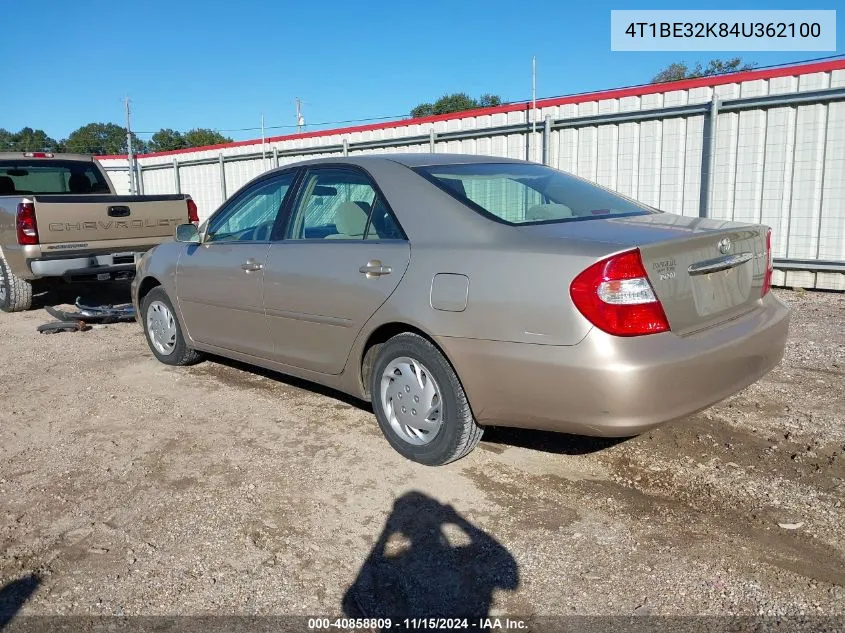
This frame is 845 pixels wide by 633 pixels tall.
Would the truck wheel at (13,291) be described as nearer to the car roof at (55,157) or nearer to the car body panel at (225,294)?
the car roof at (55,157)

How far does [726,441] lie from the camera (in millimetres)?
3863

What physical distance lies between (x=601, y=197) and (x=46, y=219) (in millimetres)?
6183

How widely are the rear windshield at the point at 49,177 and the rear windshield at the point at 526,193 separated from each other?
739 centimetres

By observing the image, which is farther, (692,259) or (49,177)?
(49,177)

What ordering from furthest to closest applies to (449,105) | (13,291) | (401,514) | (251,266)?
(449,105) < (13,291) < (251,266) < (401,514)

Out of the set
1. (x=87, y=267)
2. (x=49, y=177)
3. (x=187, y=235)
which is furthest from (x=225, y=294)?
(x=49, y=177)

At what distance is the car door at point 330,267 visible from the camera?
3.64 m

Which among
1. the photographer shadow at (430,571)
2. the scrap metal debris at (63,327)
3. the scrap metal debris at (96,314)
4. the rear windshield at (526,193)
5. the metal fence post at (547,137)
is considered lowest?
the photographer shadow at (430,571)

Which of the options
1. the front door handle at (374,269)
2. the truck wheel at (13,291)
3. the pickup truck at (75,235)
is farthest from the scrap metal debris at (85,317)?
the front door handle at (374,269)

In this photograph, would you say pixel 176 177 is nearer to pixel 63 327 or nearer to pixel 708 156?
pixel 63 327

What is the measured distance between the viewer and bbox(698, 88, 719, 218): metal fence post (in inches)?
331

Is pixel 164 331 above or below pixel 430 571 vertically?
above

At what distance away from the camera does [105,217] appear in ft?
25.9

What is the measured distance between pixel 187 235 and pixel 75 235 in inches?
138
